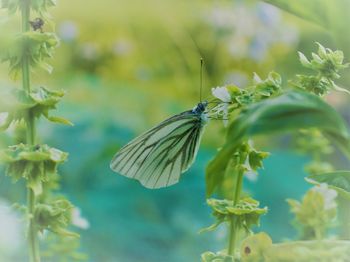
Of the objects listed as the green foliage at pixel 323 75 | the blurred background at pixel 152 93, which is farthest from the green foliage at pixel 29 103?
the blurred background at pixel 152 93

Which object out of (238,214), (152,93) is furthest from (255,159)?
(152,93)

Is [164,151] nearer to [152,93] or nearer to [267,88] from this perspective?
[267,88]

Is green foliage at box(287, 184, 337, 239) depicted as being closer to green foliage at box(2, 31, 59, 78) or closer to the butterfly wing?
the butterfly wing

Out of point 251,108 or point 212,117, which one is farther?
point 212,117

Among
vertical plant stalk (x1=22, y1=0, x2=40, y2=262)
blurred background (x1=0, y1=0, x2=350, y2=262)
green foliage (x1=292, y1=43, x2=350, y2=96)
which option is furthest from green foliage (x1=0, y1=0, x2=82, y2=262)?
blurred background (x1=0, y1=0, x2=350, y2=262)

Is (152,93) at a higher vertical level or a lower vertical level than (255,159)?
higher

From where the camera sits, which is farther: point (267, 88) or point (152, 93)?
point (152, 93)

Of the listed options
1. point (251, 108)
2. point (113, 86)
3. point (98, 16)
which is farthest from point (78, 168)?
point (251, 108)

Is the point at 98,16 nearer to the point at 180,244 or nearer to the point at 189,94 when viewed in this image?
the point at 189,94

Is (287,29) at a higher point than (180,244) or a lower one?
higher
